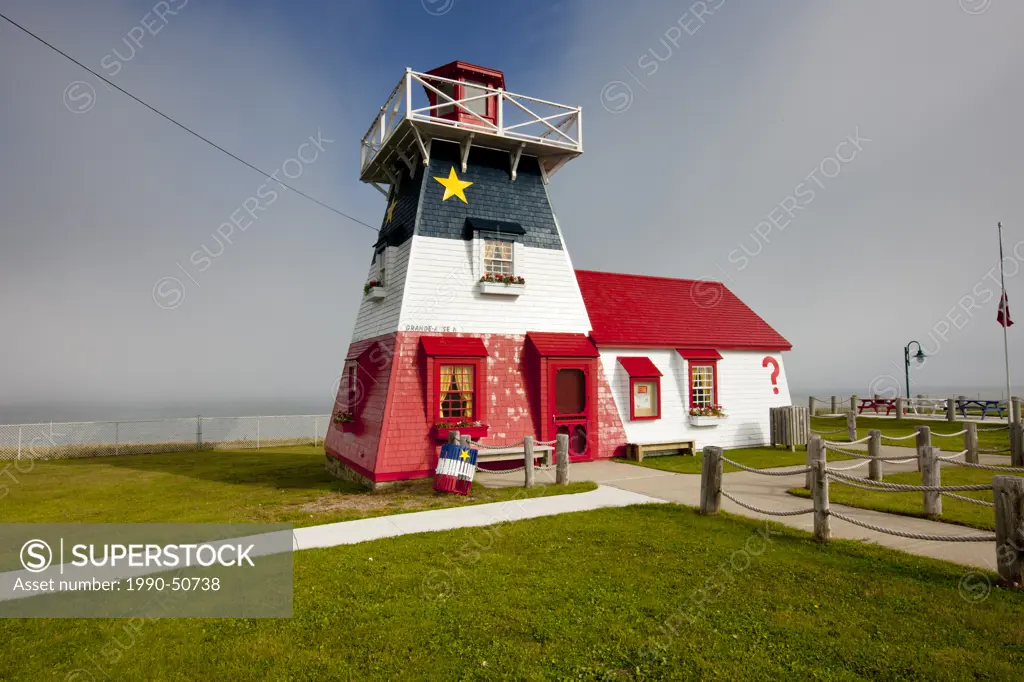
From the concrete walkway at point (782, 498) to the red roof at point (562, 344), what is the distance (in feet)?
11.0

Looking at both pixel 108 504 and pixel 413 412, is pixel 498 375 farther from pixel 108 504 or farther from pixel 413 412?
pixel 108 504

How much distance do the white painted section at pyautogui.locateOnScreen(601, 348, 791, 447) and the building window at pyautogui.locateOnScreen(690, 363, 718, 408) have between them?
25 cm

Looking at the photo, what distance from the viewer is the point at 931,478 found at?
937cm

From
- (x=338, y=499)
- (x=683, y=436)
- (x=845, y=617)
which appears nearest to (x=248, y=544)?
(x=338, y=499)

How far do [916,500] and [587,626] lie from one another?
8.81 metres

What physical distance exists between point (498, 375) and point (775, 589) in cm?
962

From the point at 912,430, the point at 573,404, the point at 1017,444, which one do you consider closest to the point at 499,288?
the point at 573,404

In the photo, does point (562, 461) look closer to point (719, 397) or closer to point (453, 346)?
point (453, 346)

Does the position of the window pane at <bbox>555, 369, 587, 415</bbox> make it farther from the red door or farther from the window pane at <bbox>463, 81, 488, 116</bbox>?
the window pane at <bbox>463, 81, 488, 116</bbox>

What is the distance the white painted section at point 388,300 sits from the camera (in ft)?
47.1

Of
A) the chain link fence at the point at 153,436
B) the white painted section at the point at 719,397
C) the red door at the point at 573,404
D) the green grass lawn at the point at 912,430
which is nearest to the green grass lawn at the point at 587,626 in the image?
the red door at the point at 573,404

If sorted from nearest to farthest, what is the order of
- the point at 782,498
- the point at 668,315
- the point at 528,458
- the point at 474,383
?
the point at 782,498 → the point at 528,458 → the point at 474,383 → the point at 668,315

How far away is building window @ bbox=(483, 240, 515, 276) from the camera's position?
15.1 m

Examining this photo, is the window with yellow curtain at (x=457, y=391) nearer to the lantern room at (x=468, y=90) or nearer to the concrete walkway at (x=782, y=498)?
the concrete walkway at (x=782, y=498)
